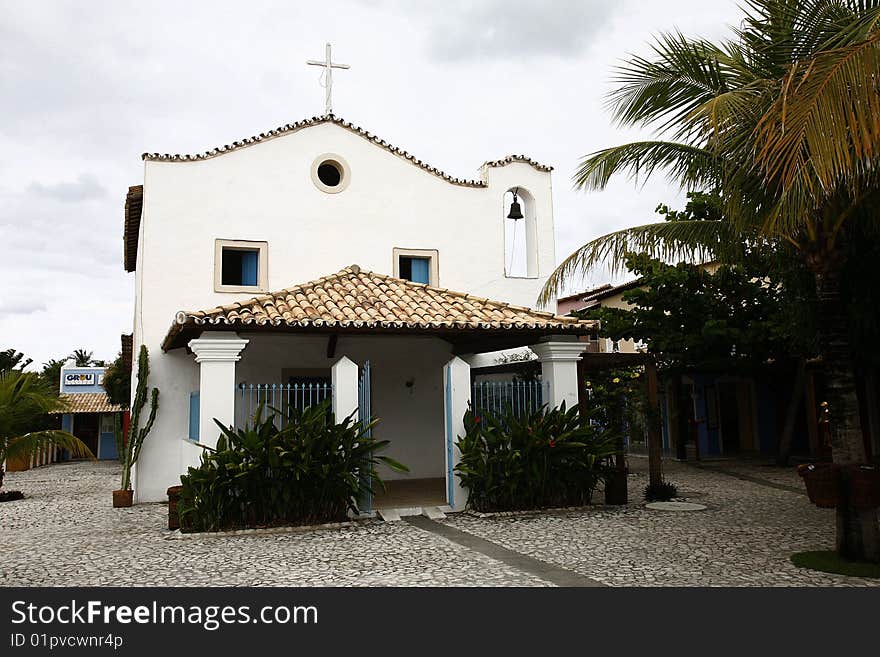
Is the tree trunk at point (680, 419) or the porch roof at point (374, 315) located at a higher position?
the porch roof at point (374, 315)

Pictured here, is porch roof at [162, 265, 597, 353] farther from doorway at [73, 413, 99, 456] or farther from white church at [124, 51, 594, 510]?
doorway at [73, 413, 99, 456]

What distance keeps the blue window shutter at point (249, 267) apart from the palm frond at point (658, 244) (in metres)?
6.27

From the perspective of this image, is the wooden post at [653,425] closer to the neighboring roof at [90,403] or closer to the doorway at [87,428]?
the neighboring roof at [90,403]

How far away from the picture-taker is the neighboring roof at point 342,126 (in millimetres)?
13594

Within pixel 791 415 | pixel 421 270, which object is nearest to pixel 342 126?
pixel 421 270

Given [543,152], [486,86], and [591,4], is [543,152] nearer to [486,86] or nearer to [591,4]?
[486,86]

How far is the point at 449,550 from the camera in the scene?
8.15m

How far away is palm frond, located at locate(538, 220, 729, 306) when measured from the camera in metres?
9.98

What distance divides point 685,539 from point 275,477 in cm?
515

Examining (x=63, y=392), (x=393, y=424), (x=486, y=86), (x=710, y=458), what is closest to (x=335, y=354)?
(x=393, y=424)

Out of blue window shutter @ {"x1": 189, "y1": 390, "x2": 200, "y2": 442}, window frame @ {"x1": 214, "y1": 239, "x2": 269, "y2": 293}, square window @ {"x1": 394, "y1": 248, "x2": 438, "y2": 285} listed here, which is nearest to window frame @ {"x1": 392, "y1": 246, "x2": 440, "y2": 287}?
square window @ {"x1": 394, "y1": 248, "x2": 438, "y2": 285}

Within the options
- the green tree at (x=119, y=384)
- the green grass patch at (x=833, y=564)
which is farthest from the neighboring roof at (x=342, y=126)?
the green tree at (x=119, y=384)

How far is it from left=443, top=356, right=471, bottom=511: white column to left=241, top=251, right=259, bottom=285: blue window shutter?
16.7 ft

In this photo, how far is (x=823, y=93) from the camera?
541 cm
